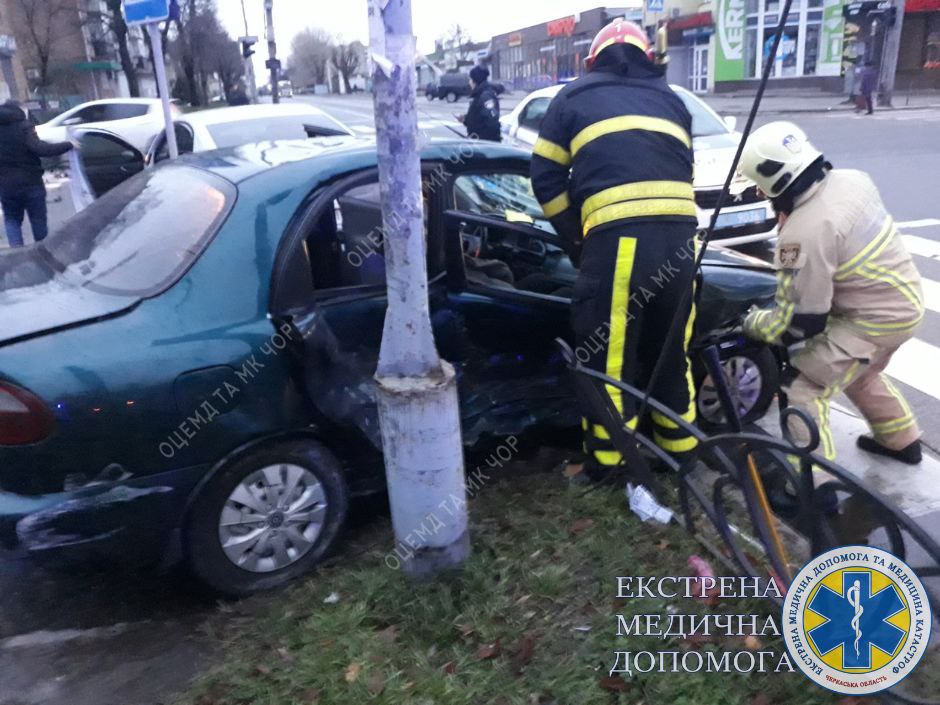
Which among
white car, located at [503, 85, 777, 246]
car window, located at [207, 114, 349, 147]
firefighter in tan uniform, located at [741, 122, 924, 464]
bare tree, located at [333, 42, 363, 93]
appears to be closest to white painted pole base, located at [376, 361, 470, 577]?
firefighter in tan uniform, located at [741, 122, 924, 464]

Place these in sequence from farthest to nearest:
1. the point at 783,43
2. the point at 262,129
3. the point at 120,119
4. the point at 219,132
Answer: the point at 783,43 → the point at 120,119 → the point at 262,129 → the point at 219,132

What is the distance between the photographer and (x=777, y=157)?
324cm

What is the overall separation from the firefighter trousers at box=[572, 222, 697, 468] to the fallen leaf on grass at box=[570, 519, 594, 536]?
0.30 metres

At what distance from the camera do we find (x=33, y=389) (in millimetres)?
2629

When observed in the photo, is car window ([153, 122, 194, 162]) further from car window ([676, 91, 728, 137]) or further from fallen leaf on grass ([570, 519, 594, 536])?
fallen leaf on grass ([570, 519, 594, 536])

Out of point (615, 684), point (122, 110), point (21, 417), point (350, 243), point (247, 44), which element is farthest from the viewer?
point (247, 44)

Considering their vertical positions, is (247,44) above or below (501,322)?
above

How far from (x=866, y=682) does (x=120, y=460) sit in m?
2.38

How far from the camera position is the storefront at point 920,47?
3117cm

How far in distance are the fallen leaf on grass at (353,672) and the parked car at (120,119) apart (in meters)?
13.1

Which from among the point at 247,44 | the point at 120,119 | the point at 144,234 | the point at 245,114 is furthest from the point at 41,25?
the point at 144,234

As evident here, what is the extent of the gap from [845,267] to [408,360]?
1.79 metres

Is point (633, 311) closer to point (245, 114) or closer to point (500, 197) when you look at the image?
point (500, 197)

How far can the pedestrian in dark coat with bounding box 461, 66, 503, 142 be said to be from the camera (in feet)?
37.4
